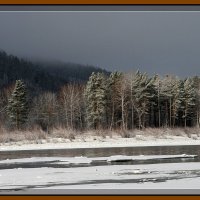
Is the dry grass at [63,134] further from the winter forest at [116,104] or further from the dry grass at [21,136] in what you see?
the winter forest at [116,104]

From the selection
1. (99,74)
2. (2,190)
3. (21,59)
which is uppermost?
(21,59)

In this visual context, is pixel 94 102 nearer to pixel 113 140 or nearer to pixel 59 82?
pixel 113 140

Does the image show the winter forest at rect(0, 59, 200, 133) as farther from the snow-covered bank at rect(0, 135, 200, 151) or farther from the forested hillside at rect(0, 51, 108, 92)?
the forested hillside at rect(0, 51, 108, 92)

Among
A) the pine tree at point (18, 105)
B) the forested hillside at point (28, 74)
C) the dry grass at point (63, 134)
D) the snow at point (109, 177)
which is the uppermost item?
the forested hillside at point (28, 74)

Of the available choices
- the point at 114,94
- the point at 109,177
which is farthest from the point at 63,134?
the point at 109,177

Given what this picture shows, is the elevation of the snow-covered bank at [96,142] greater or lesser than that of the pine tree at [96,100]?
lesser

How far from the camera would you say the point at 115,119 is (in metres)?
71.3

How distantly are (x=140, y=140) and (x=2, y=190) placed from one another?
3119cm

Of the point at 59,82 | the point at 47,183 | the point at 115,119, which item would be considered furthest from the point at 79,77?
the point at 47,183

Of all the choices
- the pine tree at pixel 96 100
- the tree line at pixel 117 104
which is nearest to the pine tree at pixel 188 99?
the tree line at pixel 117 104

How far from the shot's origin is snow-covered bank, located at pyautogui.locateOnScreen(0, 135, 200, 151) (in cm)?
3709

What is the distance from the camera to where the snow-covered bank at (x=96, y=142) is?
122 feet

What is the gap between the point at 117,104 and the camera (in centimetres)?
6950

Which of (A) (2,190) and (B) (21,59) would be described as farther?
(B) (21,59)
